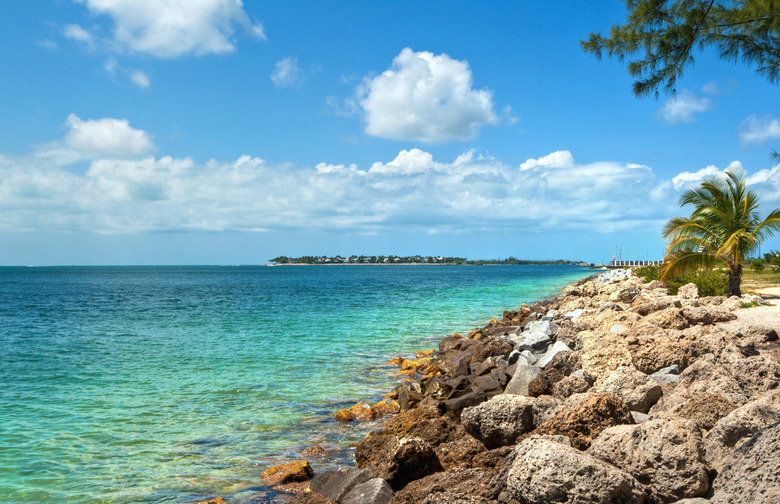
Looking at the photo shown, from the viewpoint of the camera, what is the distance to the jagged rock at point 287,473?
7141 millimetres

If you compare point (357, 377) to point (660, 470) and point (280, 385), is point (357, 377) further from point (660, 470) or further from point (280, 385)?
point (660, 470)

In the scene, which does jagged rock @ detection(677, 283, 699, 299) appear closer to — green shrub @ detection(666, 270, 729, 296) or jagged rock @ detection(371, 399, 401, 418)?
green shrub @ detection(666, 270, 729, 296)

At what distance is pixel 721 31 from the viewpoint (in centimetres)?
741

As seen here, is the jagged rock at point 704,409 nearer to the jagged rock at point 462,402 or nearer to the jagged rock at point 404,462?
the jagged rock at point 404,462

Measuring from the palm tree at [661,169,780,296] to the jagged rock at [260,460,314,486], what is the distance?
18.6 metres

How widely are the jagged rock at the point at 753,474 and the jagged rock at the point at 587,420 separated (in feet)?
4.16

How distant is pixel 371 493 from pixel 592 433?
2356mm

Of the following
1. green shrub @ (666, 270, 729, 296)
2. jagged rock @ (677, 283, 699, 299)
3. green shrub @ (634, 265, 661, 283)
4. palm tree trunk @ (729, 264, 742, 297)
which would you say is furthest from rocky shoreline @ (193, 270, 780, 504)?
green shrub @ (634, 265, 661, 283)

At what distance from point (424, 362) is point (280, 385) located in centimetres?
432

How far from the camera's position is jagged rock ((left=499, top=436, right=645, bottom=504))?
4.23 meters

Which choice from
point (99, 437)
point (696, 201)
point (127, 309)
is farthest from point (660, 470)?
point (127, 309)

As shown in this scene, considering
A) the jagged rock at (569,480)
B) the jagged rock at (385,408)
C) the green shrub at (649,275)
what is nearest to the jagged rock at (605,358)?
the jagged rock at (385,408)

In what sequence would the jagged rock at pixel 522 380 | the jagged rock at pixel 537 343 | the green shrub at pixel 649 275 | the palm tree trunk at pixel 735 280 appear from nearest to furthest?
1. the jagged rock at pixel 522 380
2. the jagged rock at pixel 537 343
3. the palm tree trunk at pixel 735 280
4. the green shrub at pixel 649 275

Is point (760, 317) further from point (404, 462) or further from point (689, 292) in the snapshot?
point (404, 462)
